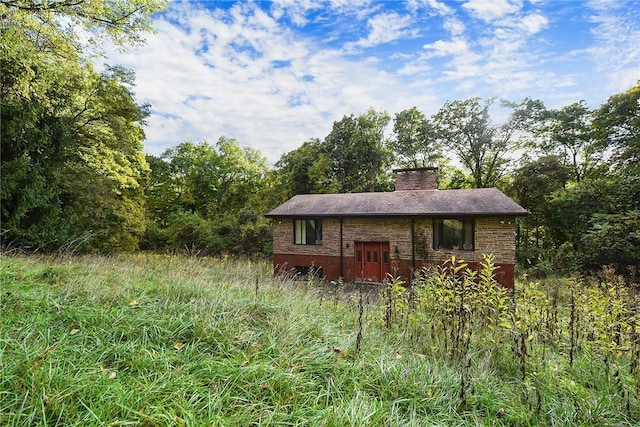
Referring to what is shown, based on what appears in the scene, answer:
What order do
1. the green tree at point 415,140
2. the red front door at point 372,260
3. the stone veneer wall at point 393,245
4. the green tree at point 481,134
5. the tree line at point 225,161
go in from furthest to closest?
the green tree at point 415,140, the green tree at point 481,134, the red front door at point 372,260, the stone veneer wall at point 393,245, the tree line at point 225,161

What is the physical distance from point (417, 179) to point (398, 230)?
354cm

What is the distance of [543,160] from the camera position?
17422mm

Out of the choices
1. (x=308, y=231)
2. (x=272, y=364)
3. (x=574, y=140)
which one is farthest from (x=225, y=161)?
(x=272, y=364)

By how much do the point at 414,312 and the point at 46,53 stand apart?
429 inches

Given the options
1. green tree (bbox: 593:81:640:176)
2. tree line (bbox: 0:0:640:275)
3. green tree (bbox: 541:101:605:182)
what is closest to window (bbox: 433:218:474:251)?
tree line (bbox: 0:0:640:275)

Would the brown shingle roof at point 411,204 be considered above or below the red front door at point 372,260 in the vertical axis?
above

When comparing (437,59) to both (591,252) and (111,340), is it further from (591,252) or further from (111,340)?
(591,252)

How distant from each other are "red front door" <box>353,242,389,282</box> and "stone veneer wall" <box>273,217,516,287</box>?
0.23 m

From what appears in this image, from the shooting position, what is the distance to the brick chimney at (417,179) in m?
14.6

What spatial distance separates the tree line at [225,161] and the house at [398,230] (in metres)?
4.56

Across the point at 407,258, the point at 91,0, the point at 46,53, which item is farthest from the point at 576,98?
the point at 46,53

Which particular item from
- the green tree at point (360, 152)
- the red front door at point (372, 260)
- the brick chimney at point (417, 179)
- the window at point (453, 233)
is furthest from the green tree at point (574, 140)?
the red front door at point (372, 260)

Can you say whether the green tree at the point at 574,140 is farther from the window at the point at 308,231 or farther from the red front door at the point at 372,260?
the window at the point at 308,231

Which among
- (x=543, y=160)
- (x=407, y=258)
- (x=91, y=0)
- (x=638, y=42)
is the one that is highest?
(x=638, y=42)
